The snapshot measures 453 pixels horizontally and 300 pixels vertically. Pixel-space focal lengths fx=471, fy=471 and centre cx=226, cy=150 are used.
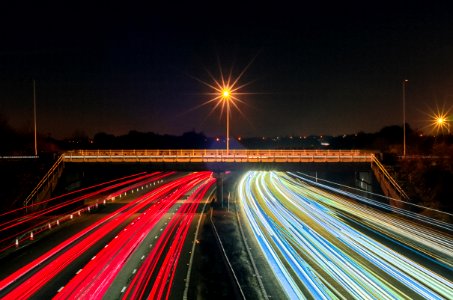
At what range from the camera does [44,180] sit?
42.8m

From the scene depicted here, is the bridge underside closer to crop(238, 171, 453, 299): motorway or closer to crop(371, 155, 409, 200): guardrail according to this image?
crop(371, 155, 409, 200): guardrail

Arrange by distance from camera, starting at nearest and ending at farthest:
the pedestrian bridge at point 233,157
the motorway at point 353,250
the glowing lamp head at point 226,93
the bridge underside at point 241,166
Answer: the motorway at point 353,250, the glowing lamp head at point 226,93, the bridge underside at point 241,166, the pedestrian bridge at point 233,157

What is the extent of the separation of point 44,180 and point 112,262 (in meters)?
22.3

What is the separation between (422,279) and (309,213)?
17.4 meters

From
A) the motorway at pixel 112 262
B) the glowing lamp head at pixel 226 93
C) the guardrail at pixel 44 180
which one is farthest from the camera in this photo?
the glowing lamp head at pixel 226 93

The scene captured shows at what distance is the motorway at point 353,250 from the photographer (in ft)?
59.3

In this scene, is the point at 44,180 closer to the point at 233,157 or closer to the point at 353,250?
the point at 233,157

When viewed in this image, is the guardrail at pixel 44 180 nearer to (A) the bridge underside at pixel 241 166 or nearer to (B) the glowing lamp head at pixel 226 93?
(A) the bridge underside at pixel 241 166

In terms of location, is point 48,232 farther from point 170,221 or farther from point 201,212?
point 201,212

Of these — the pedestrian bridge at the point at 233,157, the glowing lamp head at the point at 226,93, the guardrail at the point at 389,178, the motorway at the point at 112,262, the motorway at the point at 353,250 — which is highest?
the glowing lamp head at the point at 226,93

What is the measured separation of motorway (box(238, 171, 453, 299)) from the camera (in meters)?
18.1

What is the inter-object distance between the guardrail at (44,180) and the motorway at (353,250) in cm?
1796

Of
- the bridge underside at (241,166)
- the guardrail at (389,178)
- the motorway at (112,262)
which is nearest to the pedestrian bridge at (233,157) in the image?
the bridge underside at (241,166)

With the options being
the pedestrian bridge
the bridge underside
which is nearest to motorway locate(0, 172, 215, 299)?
the bridge underside
